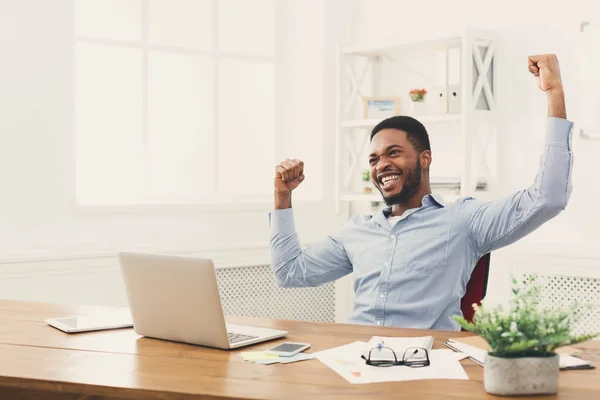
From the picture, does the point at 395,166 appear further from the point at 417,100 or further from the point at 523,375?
the point at 417,100

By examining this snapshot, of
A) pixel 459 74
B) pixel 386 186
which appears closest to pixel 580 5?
pixel 459 74

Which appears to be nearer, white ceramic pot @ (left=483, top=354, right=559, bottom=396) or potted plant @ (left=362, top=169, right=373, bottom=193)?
white ceramic pot @ (left=483, top=354, right=559, bottom=396)

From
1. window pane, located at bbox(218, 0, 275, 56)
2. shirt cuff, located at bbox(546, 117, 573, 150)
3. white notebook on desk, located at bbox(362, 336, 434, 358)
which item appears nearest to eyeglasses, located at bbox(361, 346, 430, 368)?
white notebook on desk, located at bbox(362, 336, 434, 358)

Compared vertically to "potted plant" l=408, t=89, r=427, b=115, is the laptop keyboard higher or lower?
lower

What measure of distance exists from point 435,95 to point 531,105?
1.68 feet

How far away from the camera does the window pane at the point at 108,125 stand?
3.93m

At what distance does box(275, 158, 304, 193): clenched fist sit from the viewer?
2.59 metres

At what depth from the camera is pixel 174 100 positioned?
4.19m

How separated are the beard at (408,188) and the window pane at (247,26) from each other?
2.01 m

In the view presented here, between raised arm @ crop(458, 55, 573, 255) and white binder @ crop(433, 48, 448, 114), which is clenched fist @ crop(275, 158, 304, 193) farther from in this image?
white binder @ crop(433, 48, 448, 114)

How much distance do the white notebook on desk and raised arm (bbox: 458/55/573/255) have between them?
56 cm

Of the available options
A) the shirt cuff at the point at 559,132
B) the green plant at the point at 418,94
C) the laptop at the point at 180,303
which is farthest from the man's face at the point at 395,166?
the green plant at the point at 418,94

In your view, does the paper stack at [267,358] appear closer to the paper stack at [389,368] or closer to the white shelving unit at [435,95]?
the paper stack at [389,368]

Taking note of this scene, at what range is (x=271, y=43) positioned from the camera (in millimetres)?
4473
